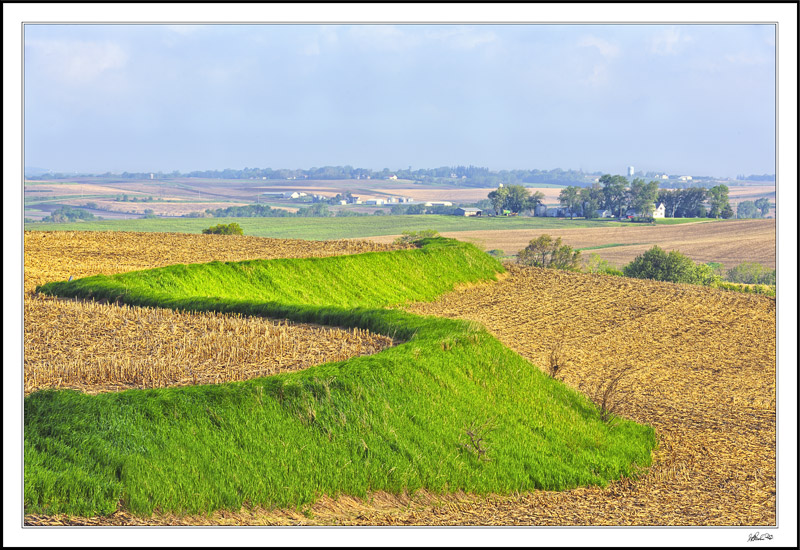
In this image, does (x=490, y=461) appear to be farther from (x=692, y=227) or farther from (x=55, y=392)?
(x=692, y=227)

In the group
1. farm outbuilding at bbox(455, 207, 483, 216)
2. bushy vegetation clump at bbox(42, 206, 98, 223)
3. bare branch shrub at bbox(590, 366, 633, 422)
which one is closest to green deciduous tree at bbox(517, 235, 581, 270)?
bare branch shrub at bbox(590, 366, 633, 422)

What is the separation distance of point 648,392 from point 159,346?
476 inches

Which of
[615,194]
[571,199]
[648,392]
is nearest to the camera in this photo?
[648,392]

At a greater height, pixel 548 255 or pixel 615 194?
pixel 615 194

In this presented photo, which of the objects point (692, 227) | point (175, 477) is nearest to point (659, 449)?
point (175, 477)

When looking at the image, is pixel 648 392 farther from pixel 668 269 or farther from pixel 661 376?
pixel 668 269

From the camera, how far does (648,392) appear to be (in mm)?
21188

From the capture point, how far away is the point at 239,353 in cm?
1669

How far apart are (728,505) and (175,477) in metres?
8.44

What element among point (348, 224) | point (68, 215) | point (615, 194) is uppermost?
point (615, 194)

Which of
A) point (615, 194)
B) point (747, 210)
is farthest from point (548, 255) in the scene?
point (747, 210)

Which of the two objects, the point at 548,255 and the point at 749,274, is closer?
the point at 548,255

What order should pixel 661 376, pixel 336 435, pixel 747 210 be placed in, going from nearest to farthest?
1. pixel 336 435
2. pixel 661 376
3. pixel 747 210

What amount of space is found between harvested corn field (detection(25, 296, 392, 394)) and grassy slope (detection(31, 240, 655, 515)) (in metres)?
1.64
